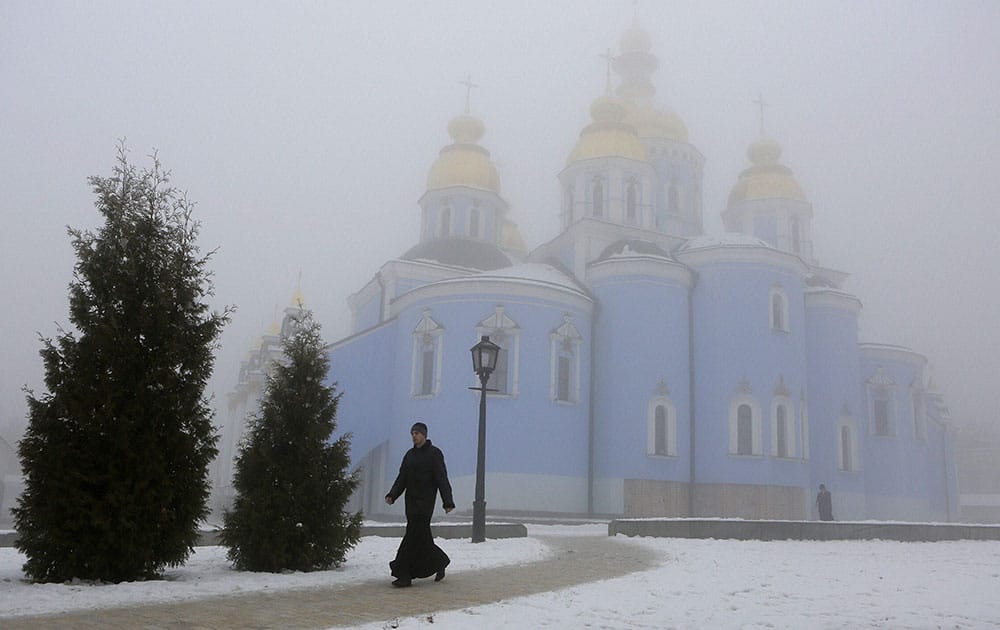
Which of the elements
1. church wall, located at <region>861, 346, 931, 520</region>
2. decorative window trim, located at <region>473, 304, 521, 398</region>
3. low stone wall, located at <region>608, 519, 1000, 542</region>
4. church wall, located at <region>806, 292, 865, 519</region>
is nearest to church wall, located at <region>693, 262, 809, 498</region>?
church wall, located at <region>806, 292, 865, 519</region>

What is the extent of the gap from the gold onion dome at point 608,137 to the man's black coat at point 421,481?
25162mm

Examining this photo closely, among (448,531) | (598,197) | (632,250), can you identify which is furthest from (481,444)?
(598,197)

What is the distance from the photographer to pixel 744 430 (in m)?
27.7

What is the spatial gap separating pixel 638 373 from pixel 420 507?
19959 millimetres

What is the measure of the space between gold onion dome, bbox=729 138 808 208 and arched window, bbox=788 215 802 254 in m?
0.92

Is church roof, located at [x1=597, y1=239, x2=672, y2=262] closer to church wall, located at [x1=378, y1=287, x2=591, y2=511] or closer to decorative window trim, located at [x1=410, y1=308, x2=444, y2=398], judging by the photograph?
church wall, located at [x1=378, y1=287, x2=591, y2=511]

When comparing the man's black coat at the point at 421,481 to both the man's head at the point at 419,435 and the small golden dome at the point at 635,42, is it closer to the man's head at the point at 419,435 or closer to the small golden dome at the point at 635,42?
the man's head at the point at 419,435

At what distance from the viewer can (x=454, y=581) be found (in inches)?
313

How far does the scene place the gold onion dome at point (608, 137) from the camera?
3219 cm

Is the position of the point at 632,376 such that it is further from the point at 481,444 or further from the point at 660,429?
the point at 481,444

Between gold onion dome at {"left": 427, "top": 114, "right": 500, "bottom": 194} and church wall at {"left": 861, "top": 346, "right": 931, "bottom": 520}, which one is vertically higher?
gold onion dome at {"left": 427, "top": 114, "right": 500, "bottom": 194}

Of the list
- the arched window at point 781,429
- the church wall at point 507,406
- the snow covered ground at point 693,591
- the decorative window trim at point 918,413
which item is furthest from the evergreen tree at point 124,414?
the decorative window trim at point 918,413

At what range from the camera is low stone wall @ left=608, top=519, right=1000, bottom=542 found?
593 inches

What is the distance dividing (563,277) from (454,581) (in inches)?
863
